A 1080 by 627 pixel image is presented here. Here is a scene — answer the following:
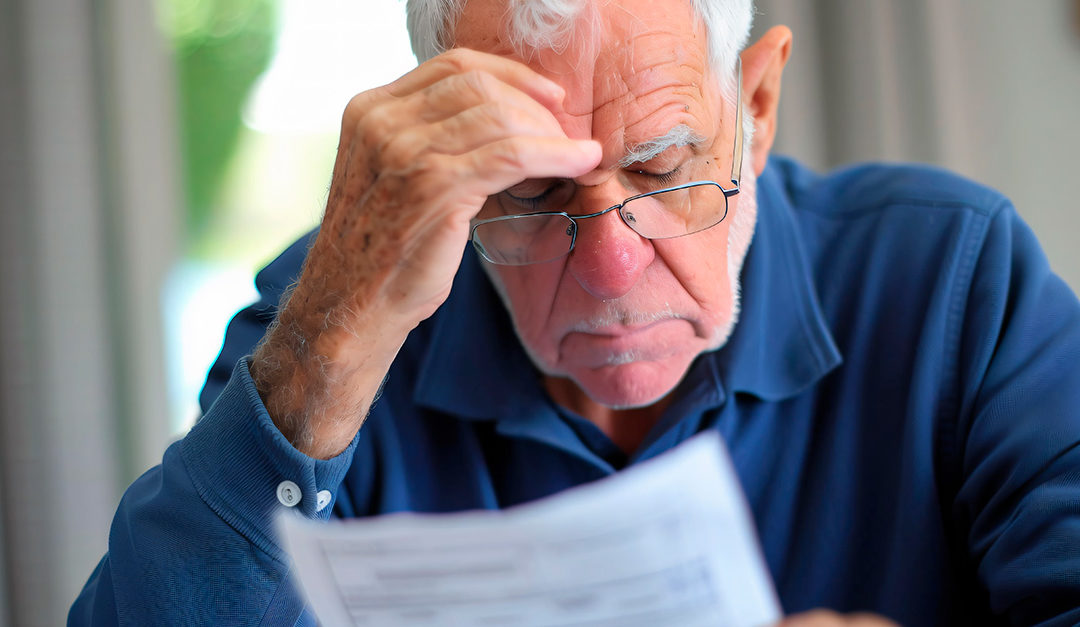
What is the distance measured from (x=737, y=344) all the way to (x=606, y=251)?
303 mm

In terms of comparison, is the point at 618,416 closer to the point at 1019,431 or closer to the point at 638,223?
the point at 638,223

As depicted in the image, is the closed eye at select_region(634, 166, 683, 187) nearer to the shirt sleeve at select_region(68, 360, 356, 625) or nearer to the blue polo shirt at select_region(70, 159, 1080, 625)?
the blue polo shirt at select_region(70, 159, 1080, 625)

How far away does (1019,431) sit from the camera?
969 mm

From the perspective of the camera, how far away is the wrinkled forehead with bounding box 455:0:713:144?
3.13 feet

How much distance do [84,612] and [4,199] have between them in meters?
1.53

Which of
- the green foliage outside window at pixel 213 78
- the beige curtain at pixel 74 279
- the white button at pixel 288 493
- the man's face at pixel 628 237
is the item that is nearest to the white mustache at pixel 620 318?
the man's face at pixel 628 237

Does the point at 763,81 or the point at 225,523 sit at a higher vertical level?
the point at 763,81

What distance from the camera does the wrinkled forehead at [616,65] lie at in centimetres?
96

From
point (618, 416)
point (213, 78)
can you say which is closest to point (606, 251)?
point (618, 416)

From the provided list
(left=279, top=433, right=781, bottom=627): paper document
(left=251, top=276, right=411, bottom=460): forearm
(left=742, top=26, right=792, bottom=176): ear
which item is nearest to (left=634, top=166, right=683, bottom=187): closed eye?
(left=742, top=26, right=792, bottom=176): ear

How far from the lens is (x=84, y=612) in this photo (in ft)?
3.49

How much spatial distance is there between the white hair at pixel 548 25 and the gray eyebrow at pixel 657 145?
0.40ft

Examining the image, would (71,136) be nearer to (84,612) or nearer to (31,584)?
(31,584)

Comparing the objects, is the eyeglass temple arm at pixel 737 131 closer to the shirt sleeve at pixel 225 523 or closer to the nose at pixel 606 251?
the nose at pixel 606 251
